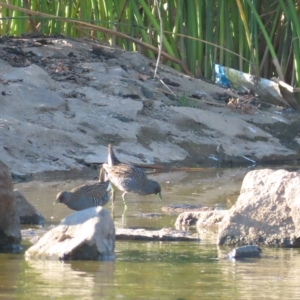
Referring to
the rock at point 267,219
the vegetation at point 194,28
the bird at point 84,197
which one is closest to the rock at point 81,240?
the rock at point 267,219

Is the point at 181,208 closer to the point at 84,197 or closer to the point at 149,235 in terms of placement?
the point at 84,197

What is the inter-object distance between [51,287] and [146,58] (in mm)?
9602

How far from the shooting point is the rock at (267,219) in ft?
19.4

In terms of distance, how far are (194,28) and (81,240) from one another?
9.01 metres

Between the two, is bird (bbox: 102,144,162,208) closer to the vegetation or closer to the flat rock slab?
the flat rock slab

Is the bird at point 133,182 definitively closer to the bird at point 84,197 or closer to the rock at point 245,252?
the bird at point 84,197

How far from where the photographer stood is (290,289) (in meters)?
4.42

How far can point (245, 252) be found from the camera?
17.8 feet

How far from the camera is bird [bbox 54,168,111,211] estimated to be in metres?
6.99

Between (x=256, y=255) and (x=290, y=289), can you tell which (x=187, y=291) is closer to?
(x=290, y=289)

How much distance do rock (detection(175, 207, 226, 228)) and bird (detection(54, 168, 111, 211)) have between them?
0.72 metres

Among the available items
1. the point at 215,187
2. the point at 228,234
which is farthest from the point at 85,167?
the point at 228,234

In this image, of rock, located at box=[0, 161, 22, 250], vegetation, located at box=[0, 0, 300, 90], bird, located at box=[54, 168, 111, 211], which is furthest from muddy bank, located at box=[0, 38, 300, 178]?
rock, located at box=[0, 161, 22, 250]

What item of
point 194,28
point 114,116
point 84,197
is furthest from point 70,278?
point 194,28
